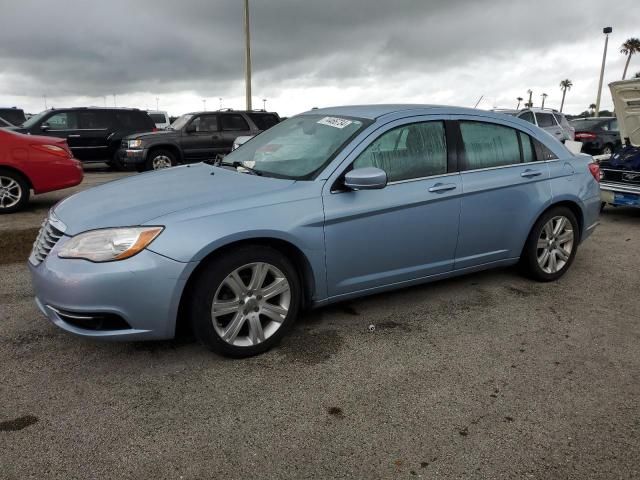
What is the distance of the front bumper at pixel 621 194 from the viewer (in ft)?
23.4

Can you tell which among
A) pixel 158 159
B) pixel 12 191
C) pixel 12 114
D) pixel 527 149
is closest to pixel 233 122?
pixel 158 159

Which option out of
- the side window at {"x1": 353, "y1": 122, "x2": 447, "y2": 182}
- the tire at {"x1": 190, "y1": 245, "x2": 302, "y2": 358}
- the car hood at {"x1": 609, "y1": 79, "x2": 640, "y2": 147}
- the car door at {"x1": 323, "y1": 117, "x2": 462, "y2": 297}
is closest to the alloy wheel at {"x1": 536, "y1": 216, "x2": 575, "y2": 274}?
the car door at {"x1": 323, "y1": 117, "x2": 462, "y2": 297}

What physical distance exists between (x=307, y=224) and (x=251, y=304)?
0.60 meters

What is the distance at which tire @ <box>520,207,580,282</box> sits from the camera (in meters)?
4.47

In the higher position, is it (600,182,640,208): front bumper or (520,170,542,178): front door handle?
(520,170,542,178): front door handle

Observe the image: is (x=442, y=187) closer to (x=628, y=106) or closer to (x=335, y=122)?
(x=335, y=122)

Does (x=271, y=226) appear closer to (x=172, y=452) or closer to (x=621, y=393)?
(x=172, y=452)

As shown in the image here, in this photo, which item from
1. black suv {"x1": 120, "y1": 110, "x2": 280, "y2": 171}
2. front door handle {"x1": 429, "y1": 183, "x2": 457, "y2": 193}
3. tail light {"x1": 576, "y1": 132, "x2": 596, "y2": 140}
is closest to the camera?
front door handle {"x1": 429, "y1": 183, "x2": 457, "y2": 193}

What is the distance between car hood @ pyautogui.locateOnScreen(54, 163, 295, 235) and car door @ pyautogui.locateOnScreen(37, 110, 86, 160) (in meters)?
11.4

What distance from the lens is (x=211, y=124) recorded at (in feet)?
44.2

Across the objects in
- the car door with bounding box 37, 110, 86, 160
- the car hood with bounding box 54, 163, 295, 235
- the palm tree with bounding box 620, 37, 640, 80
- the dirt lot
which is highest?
the palm tree with bounding box 620, 37, 640, 80

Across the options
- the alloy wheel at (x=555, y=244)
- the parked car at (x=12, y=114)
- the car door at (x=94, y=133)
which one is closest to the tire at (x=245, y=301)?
the alloy wheel at (x=555, y=244)

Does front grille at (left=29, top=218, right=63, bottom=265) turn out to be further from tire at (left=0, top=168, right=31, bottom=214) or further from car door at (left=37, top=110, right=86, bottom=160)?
car door at (left=37, top=110, right=86, bottom=160)

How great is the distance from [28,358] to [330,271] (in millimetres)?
1923
